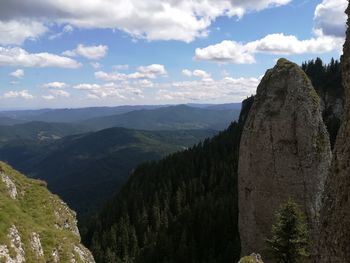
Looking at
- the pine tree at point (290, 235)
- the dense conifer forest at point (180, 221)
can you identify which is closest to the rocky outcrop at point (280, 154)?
the pine tree at point (290, 235)

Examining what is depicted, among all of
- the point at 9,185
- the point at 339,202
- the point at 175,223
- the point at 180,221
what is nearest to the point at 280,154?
the point at 9,185

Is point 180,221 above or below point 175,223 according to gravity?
above

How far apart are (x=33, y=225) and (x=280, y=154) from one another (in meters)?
19.8

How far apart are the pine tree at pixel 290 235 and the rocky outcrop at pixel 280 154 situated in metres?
1.35

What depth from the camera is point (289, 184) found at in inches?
1409

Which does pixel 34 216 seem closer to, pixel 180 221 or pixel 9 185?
pixel 9 185

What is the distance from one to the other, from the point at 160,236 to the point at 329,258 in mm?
122898

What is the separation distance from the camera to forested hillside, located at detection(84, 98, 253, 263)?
122000 millimetres

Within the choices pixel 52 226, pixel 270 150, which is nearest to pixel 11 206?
pixel 52 226

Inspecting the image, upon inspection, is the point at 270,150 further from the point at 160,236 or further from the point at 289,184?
the point at 160,236

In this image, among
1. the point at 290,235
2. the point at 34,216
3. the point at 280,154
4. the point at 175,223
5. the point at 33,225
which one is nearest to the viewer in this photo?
the point at 33,225

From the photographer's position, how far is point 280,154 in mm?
36312

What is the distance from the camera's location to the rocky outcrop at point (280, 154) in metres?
35.5

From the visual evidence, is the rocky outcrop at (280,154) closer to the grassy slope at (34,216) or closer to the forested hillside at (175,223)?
the grassy slope at (34,216)
